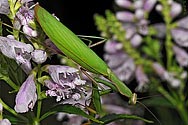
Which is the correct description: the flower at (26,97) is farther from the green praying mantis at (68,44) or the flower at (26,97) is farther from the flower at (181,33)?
the flower at (181,33)

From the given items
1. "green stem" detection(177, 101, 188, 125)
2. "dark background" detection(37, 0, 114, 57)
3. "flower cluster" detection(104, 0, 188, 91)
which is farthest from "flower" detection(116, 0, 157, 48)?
"dark background" detection(37, 0, 114, 57)

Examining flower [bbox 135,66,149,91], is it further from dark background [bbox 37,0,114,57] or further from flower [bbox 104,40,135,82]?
dark background [bbox 37,0,114,57]

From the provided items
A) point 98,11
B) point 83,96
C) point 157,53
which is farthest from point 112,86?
point 98,11

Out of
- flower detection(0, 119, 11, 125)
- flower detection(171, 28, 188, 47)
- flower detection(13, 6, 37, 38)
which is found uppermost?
flower detection(13, 6, 37, 38)

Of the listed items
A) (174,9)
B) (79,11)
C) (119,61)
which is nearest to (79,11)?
(79,11)

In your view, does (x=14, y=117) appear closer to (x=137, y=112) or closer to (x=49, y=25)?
(x=49, y=25)

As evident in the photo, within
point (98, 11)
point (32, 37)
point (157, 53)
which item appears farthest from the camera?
point (98, 11)

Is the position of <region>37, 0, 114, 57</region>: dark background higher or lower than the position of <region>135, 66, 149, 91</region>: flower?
higher
